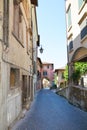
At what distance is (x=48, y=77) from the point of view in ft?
241

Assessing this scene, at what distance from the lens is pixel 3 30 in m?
6.37

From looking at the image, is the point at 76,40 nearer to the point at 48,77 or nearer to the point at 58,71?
the point at 58,71

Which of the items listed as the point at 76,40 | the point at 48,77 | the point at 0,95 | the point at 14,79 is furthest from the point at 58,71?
the point at 0,95

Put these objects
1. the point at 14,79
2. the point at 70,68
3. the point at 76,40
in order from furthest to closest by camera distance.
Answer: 1. the point at 70,68
2. the point at 76,40
3. the point at 14,79

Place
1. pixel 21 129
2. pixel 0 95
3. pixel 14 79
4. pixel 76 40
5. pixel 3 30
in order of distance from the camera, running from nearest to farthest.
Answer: pixel 0 95
pixel 3 30
pixel 21 129
pixel 14 79
pixel 76 40

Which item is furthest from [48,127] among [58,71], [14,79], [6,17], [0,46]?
[58,71]

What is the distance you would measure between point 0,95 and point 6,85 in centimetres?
79

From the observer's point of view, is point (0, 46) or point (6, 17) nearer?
point (0, 46)

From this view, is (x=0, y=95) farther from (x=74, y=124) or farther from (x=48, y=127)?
(x=74, y=124)

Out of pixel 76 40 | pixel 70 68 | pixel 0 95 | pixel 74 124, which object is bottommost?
pixel 74 124

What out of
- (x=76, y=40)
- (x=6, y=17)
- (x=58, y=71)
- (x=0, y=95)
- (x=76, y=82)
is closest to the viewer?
(x=0, y=95)

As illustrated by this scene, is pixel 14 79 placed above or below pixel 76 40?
below

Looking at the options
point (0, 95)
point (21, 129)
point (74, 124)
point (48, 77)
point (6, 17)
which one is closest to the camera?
point (0, 95)

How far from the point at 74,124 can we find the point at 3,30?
4816 mm
